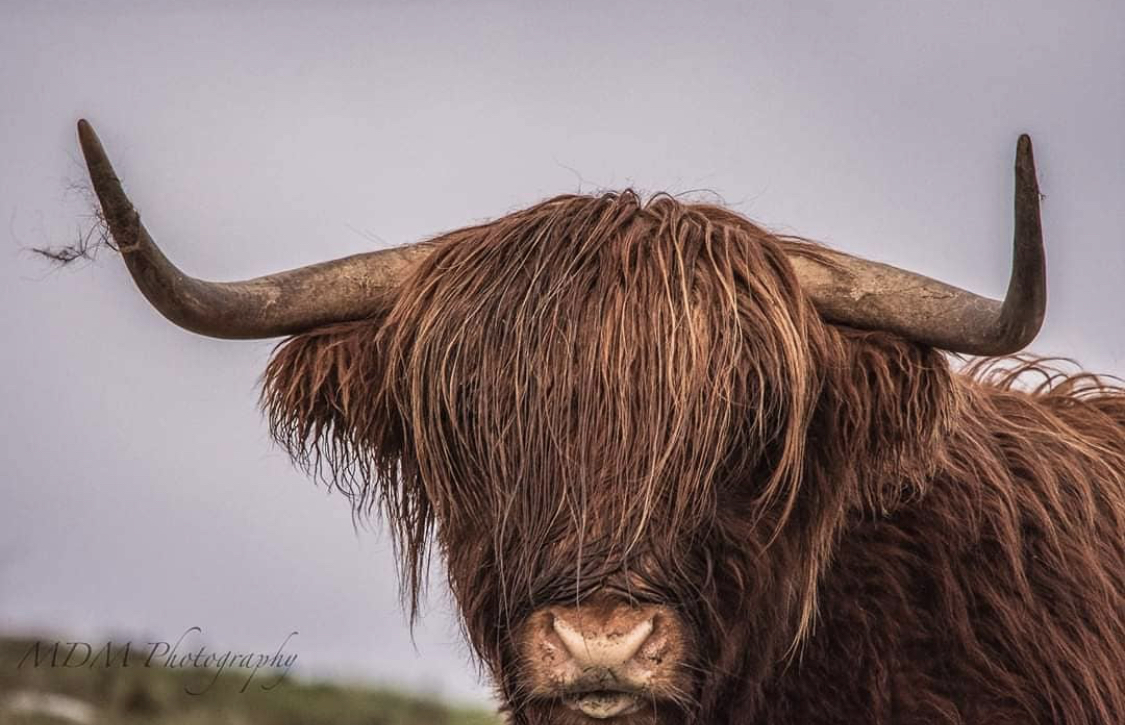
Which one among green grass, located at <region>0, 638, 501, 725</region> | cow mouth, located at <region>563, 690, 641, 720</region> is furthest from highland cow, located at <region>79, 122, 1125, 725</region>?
green grass, located at <region>0, 638, 501, 725</region>

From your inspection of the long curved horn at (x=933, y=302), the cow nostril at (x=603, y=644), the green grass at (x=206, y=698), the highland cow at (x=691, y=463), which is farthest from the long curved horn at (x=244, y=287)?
the green grass at (x=206, y=698)

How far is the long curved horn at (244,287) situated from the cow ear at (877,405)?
1166 millimetres

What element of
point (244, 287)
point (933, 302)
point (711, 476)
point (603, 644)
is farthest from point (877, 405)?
point (244, 287)

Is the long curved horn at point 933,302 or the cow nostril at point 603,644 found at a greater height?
the long curved horn at point 933,302

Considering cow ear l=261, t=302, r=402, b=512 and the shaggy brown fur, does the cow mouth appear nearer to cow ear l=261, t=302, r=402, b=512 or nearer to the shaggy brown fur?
the shaggy brown fur

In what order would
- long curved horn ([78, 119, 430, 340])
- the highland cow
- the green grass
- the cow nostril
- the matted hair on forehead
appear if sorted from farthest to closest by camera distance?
the green grass → the matted hair on forehead → the highland cow → long curved horn ([78, 119, 430, 340]) → the cow nostril

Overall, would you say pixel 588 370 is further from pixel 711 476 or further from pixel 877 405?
pixel 877 405

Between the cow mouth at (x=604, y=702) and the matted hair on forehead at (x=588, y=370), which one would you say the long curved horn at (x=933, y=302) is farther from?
the cow mouth at (x=604, y=702)

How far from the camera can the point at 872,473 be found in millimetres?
4895

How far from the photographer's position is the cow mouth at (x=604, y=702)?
4.09 metres

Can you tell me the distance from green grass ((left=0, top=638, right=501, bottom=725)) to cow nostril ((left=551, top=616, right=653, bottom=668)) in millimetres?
3127

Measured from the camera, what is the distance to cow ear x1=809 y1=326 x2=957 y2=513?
4.76m

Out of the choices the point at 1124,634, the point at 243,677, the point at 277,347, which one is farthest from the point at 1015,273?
the point at 243,677

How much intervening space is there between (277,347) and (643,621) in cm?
149
